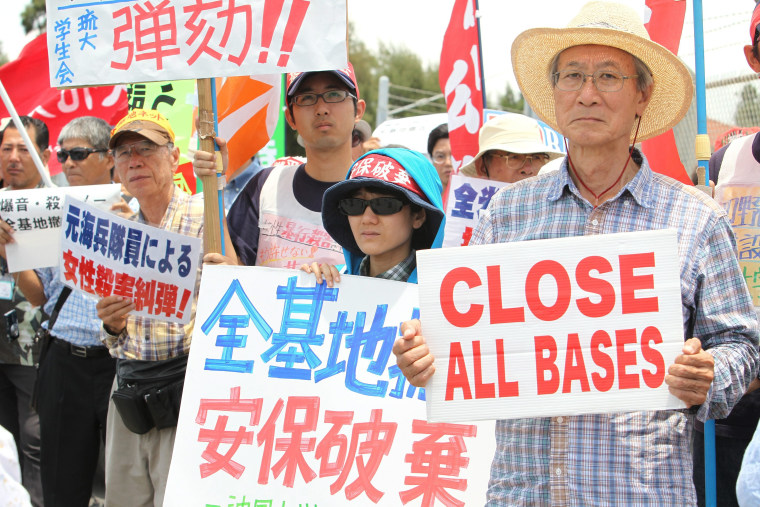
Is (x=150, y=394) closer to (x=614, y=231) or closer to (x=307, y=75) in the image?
(x=307, y=75)

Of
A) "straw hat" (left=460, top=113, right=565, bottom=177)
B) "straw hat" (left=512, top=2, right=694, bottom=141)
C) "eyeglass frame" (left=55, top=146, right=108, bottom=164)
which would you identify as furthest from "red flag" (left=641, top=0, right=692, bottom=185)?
"eyeglass frame" (left=55, top=146, right=108, bottom=164)

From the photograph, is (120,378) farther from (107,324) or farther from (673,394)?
(673,394)

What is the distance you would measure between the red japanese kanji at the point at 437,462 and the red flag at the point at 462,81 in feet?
8.77

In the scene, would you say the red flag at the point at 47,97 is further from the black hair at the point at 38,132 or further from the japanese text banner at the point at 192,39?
the japanese text banner at the point at 192,39

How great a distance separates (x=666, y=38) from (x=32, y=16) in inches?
1417

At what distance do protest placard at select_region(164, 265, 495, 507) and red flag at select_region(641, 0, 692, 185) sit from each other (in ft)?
4.62

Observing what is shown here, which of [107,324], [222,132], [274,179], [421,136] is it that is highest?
[421,136]

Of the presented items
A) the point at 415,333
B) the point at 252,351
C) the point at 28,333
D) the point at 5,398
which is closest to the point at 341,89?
the point at 252,351

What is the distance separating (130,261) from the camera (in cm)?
367

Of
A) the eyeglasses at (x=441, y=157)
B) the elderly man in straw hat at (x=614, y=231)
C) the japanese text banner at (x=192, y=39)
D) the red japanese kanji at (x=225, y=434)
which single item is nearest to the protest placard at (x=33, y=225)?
the japanese text banner at (x=192, y=39)

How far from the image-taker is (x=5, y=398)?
5266 millimetres

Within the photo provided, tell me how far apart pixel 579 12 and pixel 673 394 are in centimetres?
111

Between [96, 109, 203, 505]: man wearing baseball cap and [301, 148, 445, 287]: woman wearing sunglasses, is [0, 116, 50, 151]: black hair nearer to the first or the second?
[96, 109, 203, 505]: man wearing baseball cap

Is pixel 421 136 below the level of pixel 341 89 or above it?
above
